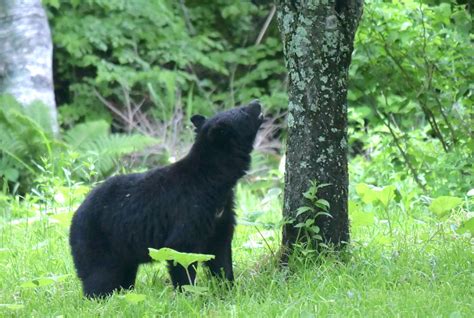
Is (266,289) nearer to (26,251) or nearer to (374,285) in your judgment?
(374,285)

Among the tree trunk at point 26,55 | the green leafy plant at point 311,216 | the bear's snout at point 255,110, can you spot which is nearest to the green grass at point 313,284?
the green leafy plant at point 311,216

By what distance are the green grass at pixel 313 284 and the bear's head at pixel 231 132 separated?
2.39 ft

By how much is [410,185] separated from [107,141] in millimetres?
4283

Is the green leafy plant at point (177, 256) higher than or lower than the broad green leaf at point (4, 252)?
higher

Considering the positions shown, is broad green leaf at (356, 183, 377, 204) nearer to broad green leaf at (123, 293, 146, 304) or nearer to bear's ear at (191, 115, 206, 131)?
bear's ear at (191, 115, 206, 131)

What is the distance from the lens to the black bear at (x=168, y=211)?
486 centimetres

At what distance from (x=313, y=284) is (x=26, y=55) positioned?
7545 millimetres

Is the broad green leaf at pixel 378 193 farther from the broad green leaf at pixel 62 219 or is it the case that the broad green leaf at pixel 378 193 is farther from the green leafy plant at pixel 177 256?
the broad green leaf at pixel 62 219

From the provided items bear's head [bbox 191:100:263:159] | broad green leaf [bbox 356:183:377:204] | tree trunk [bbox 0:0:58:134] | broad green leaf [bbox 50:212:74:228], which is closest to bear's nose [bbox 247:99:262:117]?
bear's head [bbox 191:100:263:159]

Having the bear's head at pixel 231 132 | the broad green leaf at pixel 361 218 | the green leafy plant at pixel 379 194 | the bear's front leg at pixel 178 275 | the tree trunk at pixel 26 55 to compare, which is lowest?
the bear's front leg at pixel 178 275

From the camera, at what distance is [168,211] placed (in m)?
4.86

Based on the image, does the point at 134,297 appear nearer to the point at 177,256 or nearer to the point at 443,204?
the point at 177,256

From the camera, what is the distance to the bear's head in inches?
199

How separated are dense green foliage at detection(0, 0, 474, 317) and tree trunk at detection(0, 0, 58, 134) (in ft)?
2.27
